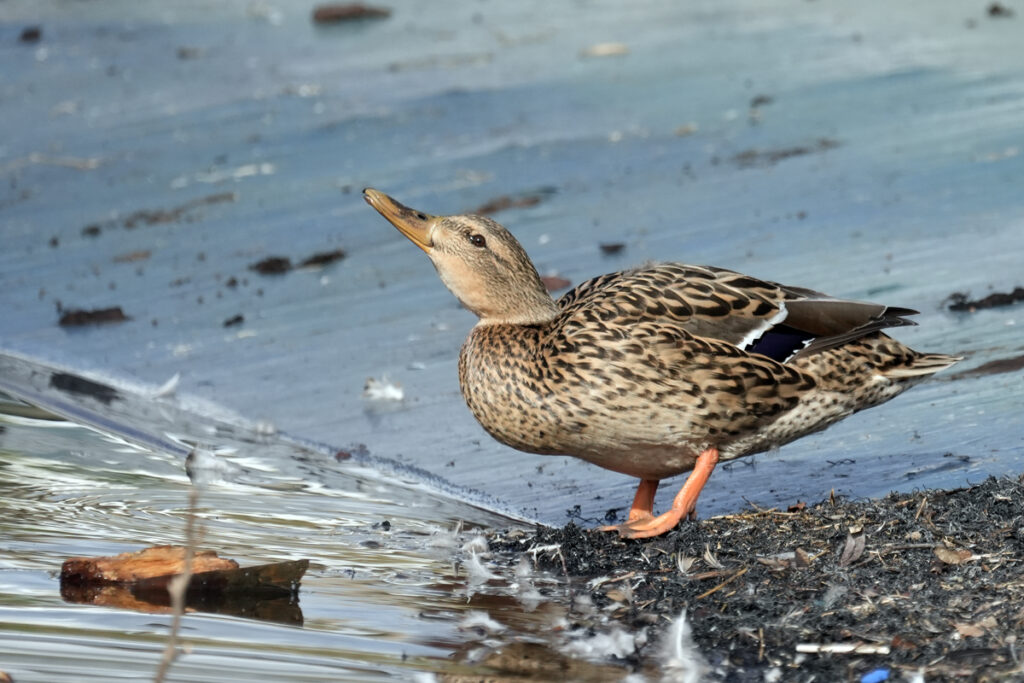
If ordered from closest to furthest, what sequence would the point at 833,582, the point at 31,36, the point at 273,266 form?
the point at 833,582 < the point at 273,266 < the point at 31,36

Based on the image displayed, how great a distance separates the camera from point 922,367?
524cm

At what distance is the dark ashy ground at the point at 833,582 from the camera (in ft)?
12.8

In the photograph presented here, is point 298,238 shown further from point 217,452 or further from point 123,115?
point 123,115

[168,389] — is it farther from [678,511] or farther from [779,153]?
[779,153]

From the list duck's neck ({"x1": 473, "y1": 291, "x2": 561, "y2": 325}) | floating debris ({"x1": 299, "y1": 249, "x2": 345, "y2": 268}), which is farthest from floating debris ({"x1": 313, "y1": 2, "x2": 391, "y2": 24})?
duck's neck ({"x1": 473, "y1": 291, "x2": 561, "y2": 325})

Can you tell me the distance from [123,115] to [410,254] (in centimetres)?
435

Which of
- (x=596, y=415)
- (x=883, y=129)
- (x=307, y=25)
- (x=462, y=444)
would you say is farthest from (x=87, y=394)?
(x=307, y=25)

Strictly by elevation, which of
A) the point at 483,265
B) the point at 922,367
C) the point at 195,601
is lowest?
the point at 195,601

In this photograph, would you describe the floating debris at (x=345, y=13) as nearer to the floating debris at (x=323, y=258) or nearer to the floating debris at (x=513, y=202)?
the floating debris at (x=513, y=202)

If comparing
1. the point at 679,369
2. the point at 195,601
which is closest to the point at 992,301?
the point at 679,369

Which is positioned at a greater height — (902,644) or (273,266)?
(902,644)

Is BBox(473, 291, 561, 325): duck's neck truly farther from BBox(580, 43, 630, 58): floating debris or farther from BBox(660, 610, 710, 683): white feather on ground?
BBox(580, 43, 630, 58): floating debris

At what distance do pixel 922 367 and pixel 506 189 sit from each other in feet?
13.6

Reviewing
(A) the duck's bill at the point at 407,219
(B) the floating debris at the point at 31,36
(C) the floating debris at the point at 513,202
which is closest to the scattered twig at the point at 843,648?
(A) the duck's bill at the point at 407,219
